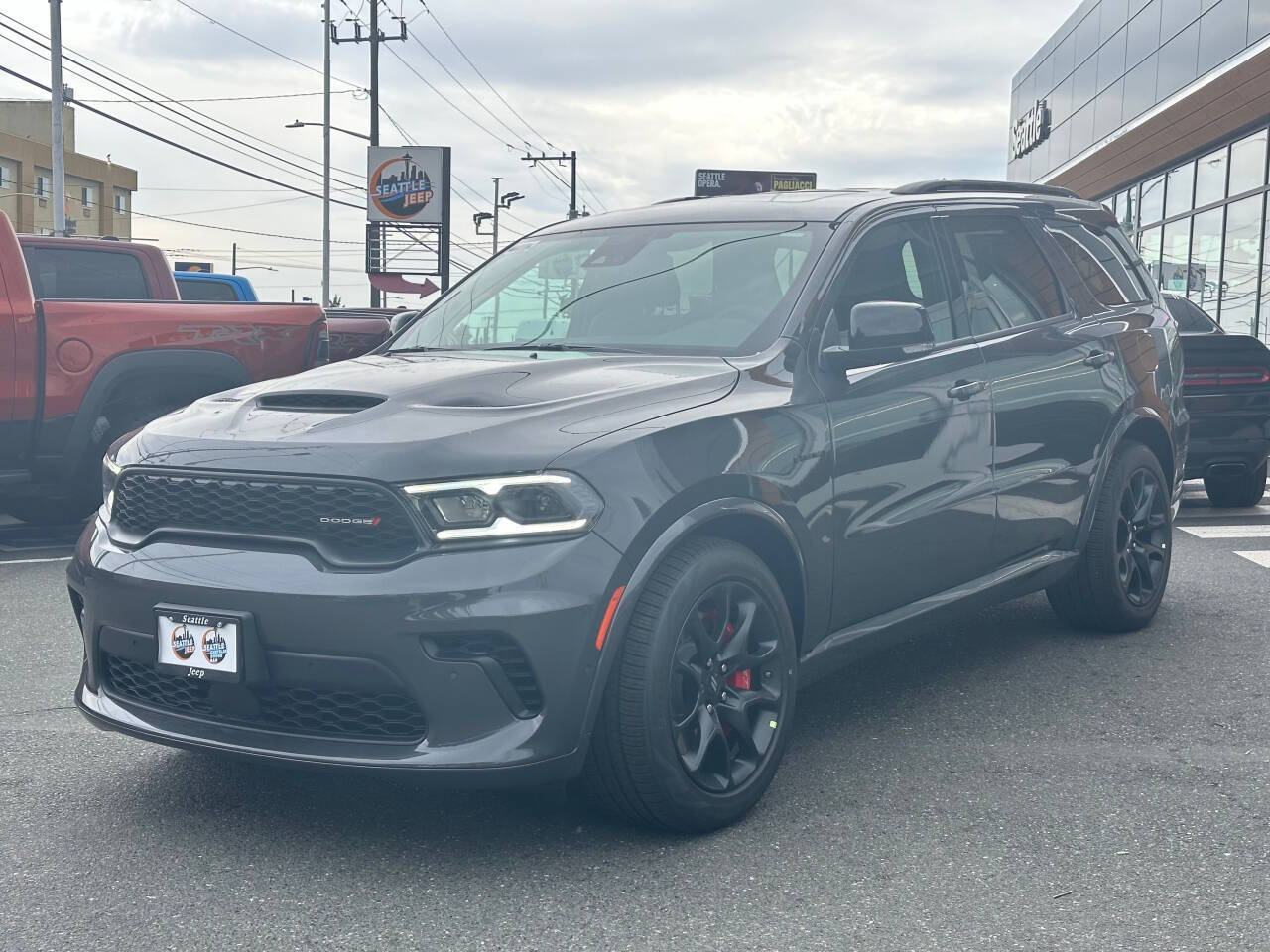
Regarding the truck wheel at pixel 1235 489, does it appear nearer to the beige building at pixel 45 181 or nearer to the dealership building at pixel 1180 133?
the dealership building at pixel 1180 133

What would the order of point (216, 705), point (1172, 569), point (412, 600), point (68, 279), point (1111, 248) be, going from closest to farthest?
point (412, 600) < point (216, 705) < point (1111, 248) < point (1172, 569) < point (68, 279)

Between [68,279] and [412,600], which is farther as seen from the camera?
[68,279]

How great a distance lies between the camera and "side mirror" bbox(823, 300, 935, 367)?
4336 mm

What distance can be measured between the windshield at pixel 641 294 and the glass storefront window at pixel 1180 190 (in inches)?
860

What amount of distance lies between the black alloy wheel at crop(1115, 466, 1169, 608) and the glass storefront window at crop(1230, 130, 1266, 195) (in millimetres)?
16289

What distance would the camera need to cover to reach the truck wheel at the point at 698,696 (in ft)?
11.8

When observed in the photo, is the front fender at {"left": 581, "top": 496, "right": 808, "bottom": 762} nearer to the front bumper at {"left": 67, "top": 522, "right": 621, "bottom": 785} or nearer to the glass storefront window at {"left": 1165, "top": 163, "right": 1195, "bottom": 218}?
the front bumper at {"left": 67, "top": 522, "right": 621, "bottom": 785}

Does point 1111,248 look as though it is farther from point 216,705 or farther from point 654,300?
point 216,705

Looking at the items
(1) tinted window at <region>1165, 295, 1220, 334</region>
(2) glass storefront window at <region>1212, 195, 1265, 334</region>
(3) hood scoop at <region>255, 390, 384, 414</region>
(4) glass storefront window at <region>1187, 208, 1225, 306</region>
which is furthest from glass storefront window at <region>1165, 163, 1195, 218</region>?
(3) hood scoop at <region>255, 390, 384, 414</region>

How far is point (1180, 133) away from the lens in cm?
2384

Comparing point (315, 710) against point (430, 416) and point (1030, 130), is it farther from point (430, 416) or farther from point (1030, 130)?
point (1030, 130)

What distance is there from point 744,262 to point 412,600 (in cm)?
190

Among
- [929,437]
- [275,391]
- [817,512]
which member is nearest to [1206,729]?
[929,437]

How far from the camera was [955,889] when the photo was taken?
3.49 meters
